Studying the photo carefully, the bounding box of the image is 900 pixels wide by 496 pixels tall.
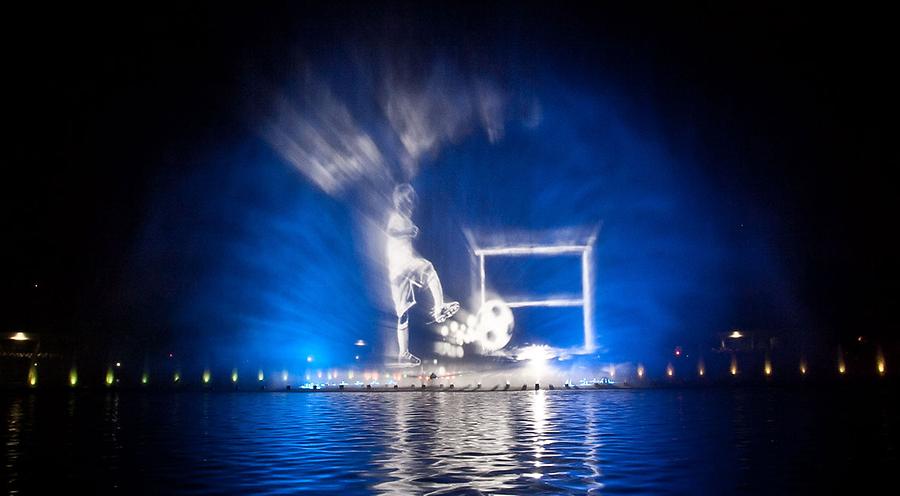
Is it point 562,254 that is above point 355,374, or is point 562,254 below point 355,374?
above

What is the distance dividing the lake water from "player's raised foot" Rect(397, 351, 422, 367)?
133ft

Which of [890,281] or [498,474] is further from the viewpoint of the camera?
[890,281]

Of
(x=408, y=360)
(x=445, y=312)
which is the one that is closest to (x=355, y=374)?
(x=408, y=360)

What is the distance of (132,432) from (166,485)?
9891mm

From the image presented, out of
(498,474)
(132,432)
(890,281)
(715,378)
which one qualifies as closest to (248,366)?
(715,378)

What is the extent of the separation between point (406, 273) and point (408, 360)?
797cm

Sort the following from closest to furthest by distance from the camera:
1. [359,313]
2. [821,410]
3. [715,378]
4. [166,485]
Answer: [166,485]
[821,410]
[715,378]
[359,313]

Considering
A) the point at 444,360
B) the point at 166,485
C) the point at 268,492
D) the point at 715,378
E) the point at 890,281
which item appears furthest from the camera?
the point at 444,360

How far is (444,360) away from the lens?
6362 cm

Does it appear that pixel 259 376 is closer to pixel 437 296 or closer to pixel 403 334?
pixel 403 334

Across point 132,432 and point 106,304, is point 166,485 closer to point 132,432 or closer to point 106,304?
point 132,432

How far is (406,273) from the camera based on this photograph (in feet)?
217

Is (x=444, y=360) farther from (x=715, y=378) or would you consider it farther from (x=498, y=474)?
(x=498, y=474)

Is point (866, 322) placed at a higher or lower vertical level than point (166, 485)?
higher
